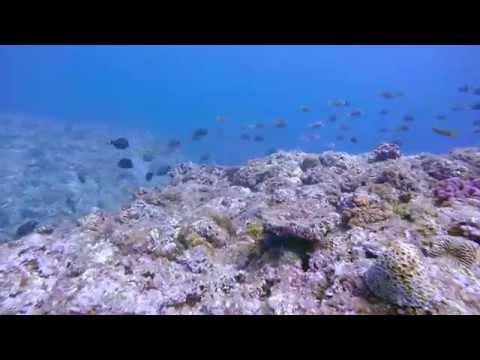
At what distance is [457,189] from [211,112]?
96.1 metres

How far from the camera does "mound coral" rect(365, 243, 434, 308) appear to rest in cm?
360

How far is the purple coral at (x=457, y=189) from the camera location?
6172 millimetres

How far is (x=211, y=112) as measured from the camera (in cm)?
9925

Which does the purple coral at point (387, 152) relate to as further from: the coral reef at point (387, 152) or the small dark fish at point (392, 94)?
the small dark fish at point (392, 94)

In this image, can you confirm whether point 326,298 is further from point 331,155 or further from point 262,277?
point 331,155

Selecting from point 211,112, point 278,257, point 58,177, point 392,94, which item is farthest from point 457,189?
point 211,112

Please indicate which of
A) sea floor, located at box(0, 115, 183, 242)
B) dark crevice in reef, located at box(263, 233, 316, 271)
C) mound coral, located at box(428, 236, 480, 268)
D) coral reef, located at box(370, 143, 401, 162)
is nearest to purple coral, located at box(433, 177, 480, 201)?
mound coral, located at box(428, 236, 480, 268)

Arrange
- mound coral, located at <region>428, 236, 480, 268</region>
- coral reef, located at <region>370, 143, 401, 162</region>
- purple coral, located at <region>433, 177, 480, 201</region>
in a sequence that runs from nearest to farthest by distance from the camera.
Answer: mound coral, located at <region>428, 236, 480, 268</region> → purple coral, located at <region>433, 177, 480, 201</region> → coral reef, located at <region>370, 143, 401, 162</region>

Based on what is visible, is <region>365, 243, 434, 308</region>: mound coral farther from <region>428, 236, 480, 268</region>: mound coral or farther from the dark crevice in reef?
the dark crevice in reef

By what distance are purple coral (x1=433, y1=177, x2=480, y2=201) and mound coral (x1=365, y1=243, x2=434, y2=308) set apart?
2.86 m

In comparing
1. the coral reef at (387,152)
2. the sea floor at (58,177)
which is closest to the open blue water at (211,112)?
the sea floor at (58,177)
